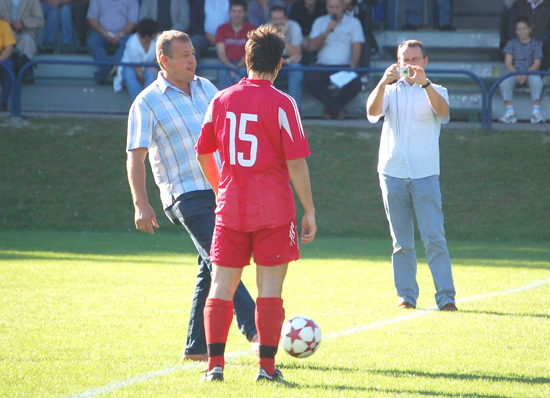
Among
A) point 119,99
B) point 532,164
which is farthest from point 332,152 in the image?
point 119,99

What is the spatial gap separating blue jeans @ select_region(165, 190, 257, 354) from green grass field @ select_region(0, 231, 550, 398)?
21 centimetres

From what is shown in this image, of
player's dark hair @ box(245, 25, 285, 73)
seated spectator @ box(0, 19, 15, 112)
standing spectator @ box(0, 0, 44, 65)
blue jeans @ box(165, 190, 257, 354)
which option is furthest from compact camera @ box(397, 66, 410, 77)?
standing spectator @ box(0, 0, 44, 65)

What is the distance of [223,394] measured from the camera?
15.2 ft

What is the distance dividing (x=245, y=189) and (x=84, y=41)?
1588cm

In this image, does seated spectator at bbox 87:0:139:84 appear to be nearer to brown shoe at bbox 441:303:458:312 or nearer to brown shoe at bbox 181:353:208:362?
brown shoe at bbox 441:303:458:312

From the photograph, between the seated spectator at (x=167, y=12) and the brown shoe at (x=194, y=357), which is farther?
the seated spectator at (x=167, y=12)

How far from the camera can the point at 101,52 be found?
712 inches

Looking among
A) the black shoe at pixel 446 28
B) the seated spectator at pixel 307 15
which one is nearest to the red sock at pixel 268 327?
the seated spectator at pixel 307 15

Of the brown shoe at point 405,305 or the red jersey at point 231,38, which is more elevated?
the red jersey at point 231,38

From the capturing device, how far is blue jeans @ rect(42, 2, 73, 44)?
1927cm

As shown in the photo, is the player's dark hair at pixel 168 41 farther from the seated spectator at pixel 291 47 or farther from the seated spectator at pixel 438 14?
the seated spectator at pixel 438 14

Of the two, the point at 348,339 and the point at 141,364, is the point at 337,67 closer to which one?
the point at 348,339

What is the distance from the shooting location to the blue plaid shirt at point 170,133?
557cm

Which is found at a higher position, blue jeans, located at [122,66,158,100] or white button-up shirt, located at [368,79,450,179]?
blue jeans, located at [122,66,158,100]
